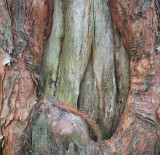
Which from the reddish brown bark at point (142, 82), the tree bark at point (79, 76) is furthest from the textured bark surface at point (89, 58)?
A: the reddish brown bark at point (142, 82)

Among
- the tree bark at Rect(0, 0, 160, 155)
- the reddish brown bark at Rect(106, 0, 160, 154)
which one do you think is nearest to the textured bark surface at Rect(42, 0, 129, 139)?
the tree bark at Rect(0, 0, 160, 155)

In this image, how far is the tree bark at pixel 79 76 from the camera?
0.92 m

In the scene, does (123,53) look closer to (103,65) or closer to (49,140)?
(103,65)

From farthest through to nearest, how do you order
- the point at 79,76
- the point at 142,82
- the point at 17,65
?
1. the point at 79,76
2. the point at 142,82
3. the point at 17,65

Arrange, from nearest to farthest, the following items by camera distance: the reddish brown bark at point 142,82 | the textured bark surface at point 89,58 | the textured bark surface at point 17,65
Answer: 1. the textured bark surface at point 17,65
2. the reddish brown bark at point 142,82
3. the textured bark surface at point 89,58

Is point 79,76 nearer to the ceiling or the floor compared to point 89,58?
nearer to the floor

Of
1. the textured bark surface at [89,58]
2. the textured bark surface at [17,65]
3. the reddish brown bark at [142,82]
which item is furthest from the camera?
the textured bark surface at [89,58]

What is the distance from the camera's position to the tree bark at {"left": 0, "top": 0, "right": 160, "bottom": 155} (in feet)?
3.02

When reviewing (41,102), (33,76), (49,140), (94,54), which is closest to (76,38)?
(94,54)

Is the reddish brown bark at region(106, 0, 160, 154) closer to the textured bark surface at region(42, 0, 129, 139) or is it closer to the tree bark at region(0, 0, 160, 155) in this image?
the tree bark at region(0, 0, 160, 155)

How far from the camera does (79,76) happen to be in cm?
120

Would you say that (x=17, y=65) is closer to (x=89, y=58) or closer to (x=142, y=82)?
(x=89, y=58)

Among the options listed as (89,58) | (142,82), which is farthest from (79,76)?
(142,82)

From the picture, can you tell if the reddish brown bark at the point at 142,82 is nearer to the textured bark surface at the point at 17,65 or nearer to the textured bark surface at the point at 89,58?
the textured bark surface at the point at 89,58
